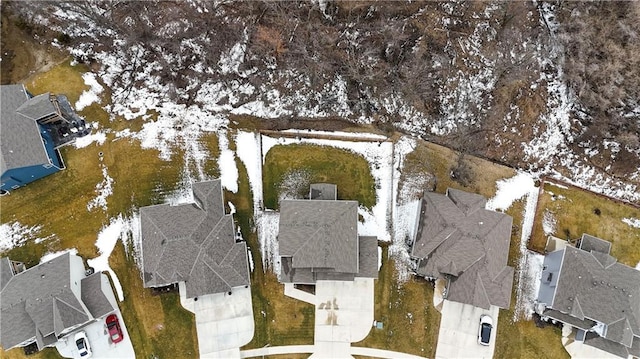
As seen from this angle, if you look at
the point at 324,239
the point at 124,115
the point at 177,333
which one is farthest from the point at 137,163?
the point at 324,239

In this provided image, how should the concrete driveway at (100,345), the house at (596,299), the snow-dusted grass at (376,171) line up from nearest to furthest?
the concrete driveway at (100,345) < the house at (596,299) < the snow-dusted grass at (376,171)

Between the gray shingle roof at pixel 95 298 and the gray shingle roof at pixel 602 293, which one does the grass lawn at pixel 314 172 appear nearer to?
the gray shingle roof at pixel 95 298

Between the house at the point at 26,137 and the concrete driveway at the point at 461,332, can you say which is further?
the concrete driveway at the point at 461,332

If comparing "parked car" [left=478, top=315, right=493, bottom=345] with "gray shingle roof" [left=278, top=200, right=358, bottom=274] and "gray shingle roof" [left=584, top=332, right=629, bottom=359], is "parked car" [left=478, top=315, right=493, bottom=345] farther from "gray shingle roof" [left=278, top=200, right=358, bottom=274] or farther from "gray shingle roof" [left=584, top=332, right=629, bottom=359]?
"gray shingle roof" [left=278, top=200, right=358, bottom=274]

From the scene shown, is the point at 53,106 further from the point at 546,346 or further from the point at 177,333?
the point at 546,346

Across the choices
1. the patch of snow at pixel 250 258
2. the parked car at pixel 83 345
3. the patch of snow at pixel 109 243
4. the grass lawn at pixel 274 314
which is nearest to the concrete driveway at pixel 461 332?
the grass lawn at pixel 274 314

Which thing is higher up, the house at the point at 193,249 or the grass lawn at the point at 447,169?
the grass lawn at the point at 447,169
